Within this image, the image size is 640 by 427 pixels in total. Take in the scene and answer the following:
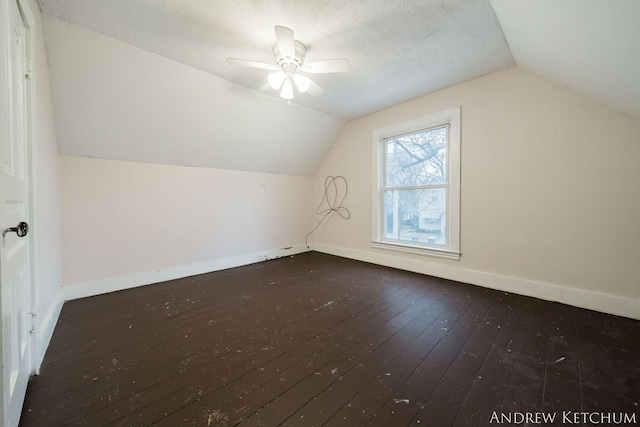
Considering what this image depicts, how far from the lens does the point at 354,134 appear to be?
13.0 ft

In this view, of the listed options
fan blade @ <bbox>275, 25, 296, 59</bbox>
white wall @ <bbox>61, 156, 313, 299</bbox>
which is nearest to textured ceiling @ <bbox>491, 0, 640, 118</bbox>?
fan blade @ <bbox>275, 25, 296, 59</bbox>

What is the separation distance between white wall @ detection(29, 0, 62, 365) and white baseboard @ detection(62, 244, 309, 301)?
8.9 inches

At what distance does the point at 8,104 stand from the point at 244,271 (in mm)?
2712

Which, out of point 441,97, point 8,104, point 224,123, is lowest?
point 8,104

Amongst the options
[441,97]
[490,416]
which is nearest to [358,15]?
[441,97]

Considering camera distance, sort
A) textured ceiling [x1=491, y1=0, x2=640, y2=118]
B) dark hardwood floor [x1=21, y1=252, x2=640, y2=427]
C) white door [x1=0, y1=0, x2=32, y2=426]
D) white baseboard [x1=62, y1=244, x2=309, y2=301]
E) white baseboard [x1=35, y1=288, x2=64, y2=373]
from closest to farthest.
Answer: white door [x1=0, y1=0, x2=32, y2=426] < dark hardwood floor [x1=21, y1=252, x2=640, y2=427] < textured ceiling [x1=491, y1=0, x2=640, y2=118] < white baseboard [x1=35, y1=288, x2=64, y2=373] < white baseboard [x1=62, y1=244, x2=309, y2=301]

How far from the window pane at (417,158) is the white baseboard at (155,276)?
2.43m

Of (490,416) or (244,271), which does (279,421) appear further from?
(244,271)

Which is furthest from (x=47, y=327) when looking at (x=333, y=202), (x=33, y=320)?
(x=333, y=202)

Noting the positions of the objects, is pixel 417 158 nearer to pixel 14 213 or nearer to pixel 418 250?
pixel 418 250

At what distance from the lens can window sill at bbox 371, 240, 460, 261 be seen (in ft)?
9.50

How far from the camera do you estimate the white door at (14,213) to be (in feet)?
2.89

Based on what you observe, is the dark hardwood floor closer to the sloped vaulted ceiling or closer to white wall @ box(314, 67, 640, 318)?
white wall @ box(314, 67, 640, 318)

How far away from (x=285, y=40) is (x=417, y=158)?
2.33 metres
